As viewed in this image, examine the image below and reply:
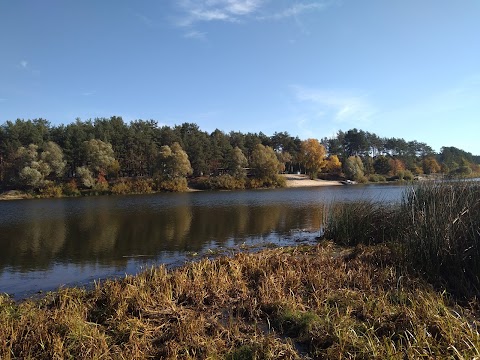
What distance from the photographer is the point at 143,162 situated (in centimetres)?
8631

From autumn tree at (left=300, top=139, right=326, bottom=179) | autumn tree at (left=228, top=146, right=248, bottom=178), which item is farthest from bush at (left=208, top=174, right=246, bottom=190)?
autumn tree at (left=300, top=139, right=326, bottom=179)

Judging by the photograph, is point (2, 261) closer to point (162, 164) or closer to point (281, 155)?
point (162, 164)

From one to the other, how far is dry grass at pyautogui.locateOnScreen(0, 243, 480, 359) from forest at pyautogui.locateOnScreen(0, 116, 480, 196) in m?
55.3

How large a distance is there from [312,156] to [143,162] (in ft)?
166

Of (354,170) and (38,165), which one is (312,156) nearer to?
(354,170)

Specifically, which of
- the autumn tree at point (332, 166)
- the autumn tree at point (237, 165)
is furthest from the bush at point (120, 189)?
the autumn tree at point (332, 166)

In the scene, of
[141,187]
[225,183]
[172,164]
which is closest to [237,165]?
[225,183]

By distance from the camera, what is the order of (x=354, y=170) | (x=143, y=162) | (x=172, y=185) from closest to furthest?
1. (x=172, y=185)
2. (x=143, y=162)
3. (x=354, y=170)

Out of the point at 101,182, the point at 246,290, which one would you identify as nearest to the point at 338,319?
the point at 246,290

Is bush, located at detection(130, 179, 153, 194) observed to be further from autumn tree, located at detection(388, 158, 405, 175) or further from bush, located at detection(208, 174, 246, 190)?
autumn tree, located at detection(388, 158, 405, 175)

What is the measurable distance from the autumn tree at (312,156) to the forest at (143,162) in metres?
0.30

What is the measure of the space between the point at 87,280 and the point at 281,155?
315 feet

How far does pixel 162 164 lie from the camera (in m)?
79.4

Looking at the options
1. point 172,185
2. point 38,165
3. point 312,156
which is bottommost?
point 172,185
